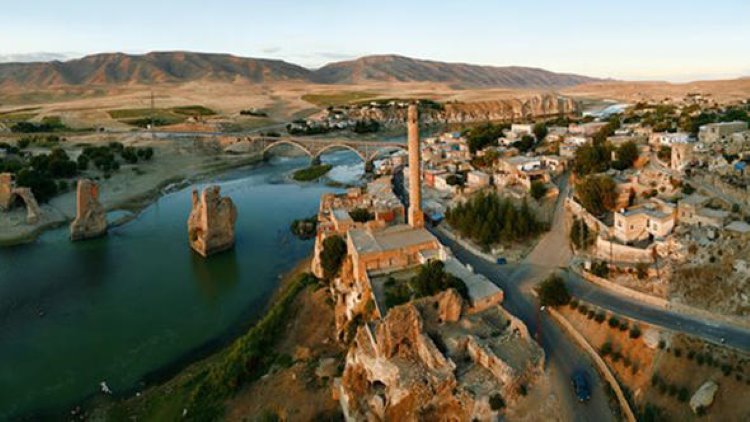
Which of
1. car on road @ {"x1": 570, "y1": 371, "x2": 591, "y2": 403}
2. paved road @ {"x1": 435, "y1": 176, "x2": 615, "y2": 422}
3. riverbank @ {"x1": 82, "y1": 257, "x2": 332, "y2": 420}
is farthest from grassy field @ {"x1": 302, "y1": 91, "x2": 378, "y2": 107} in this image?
car on road @ {"x1": 570, "y1": 371, "x2": 591, "y2": 403}

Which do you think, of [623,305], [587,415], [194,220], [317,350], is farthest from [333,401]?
[194,220]

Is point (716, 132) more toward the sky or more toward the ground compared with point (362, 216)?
more toward the sky

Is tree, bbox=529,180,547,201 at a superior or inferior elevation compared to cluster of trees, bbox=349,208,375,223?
superior

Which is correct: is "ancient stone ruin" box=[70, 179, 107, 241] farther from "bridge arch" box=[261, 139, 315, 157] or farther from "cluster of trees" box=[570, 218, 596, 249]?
"bridge arch" box=[261, 139, 315, 157]

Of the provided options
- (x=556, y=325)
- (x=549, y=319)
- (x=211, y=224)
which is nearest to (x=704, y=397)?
(x=556, y=325)

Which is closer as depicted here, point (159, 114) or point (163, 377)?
point (163, 377)

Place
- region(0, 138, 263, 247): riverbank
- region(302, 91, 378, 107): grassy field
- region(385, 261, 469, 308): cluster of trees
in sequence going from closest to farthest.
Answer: region(385, 261, 469, 308): cluster of trees
region(0, 138, 263, 247): riverbank
region(302, 91, 378, 107): grassy field

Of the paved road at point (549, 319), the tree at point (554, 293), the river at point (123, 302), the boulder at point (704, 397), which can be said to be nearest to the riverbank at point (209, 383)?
the river at point (123, 302)

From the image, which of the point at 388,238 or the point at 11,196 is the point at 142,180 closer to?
the point at 11,196
